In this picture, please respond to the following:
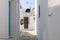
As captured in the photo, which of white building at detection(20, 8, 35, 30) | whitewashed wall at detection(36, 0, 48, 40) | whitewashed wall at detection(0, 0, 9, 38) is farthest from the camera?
white building at detection(20, 8, 35, 30)

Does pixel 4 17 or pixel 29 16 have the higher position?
pixel 29 16

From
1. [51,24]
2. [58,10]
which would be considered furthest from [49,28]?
[58,10]

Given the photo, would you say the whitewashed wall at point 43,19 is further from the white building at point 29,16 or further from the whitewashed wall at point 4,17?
the white building at point 29,16

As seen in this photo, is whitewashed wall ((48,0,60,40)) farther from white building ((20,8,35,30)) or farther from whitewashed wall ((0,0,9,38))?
white building ((20,8,35,30))

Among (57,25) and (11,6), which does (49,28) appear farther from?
(11,6)

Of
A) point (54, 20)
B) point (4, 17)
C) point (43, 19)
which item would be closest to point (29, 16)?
point (4, 17)

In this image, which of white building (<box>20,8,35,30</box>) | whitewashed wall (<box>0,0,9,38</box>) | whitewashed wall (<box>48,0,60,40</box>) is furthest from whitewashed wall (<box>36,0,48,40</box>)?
white building (<box>20,8,35,30</box>)

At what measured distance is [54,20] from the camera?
229cm

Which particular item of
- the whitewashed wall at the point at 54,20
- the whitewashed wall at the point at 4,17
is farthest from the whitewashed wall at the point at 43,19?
the whitewashed wall at the point at 4,17

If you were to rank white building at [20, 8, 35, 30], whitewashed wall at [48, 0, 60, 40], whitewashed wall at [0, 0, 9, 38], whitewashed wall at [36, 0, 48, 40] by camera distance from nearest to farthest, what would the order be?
1. whitewashed wall at [48, 0, 60, 40]
2. whitewashed wall at [36, 0, 48, 40]
3. whitewashed wall at [0, 0, 9, 38]
4. white building at [20, 8, 35, 30]

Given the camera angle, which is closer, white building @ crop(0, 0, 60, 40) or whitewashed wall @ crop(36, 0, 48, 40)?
white building @ crop(0, 0, 60, 40)

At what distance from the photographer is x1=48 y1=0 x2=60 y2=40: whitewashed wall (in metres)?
2.23

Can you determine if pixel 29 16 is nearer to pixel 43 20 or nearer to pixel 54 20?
pixel 43 20

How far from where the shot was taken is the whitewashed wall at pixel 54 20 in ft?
7.31
